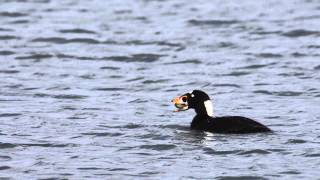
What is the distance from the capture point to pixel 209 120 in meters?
15.4

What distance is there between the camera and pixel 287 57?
2191cm

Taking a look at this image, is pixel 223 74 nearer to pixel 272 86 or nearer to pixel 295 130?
pixel 272 86

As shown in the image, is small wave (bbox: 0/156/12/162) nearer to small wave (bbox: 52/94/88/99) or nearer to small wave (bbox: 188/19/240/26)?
small wave (bbox: 52/94/88/99)

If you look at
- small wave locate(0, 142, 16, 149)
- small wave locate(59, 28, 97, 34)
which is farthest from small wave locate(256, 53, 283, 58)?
small wave locate(0, 142, 16, 149)

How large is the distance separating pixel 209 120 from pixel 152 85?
13.4 feet

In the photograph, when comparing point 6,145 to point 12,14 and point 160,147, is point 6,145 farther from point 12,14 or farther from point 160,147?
point 12,14

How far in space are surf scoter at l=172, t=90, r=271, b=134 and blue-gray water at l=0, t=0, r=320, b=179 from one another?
0.12 metres

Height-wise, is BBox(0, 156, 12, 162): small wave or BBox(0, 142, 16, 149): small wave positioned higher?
BBox(0, 142, 16, 149): small wave

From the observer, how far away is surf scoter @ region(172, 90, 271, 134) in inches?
585

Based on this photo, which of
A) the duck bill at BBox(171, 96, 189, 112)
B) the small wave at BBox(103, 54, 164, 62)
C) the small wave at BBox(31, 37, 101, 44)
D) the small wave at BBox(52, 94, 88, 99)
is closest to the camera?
the duck bill at BBox(171, 96, 189, 112)

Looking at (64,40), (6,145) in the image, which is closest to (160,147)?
(6,145)

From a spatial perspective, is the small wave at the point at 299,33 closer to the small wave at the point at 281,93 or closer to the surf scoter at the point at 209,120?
the small wave at the point at 281,93

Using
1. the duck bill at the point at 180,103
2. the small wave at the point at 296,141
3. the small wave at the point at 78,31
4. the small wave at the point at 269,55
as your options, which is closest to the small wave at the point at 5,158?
the duck bill at the point at 180,103

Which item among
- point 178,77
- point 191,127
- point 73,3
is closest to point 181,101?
point 191,127
